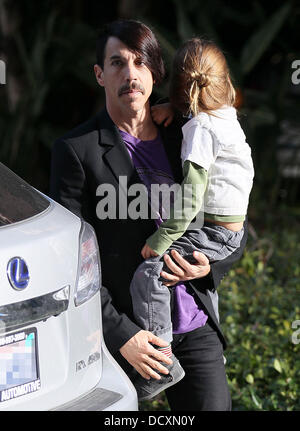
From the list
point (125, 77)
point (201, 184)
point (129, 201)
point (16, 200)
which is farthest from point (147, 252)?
point (125, 77)

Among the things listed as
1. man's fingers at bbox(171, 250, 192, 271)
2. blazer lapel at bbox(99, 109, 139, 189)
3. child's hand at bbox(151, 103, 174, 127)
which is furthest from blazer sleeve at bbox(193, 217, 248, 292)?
child's hand at bbox(151, 103, 174, 127)

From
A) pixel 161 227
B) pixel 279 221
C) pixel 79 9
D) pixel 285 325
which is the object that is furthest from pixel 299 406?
pixel 79 9

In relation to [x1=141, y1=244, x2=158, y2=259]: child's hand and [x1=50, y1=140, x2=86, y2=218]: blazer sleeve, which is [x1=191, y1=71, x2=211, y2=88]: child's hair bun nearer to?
[x1=50, y1=140, x2=86, y2=218]: blazer sleeve

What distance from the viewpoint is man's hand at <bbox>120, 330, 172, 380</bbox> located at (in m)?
2.98

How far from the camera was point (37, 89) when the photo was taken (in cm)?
810

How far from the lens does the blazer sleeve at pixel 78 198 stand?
299 centimetres

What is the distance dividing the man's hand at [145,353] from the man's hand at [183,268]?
0.21 m

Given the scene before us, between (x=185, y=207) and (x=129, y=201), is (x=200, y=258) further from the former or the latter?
(x=129, y=201)

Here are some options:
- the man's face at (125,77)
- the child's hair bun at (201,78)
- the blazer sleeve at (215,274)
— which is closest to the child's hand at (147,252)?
the blazer sleeve at (215,274)

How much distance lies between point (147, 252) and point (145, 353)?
37cm

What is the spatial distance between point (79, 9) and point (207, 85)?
22.5 ft

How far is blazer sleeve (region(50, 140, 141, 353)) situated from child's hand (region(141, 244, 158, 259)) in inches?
7.7

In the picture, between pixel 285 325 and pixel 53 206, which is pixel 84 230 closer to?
pixel 53 206

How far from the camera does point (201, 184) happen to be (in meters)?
2.91
